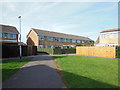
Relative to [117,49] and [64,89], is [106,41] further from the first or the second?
[64,89]

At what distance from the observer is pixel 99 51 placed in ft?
80.7

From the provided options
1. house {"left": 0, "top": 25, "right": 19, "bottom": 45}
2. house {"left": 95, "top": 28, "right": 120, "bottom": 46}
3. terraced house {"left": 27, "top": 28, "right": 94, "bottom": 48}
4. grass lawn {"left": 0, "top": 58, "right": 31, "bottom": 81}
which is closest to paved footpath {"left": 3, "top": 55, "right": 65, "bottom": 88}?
grass lawn {"left": 0, "top": 58, "right": 31, "bottom": 81}

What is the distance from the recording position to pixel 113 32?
104ft

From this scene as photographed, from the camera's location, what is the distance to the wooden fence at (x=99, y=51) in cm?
2166

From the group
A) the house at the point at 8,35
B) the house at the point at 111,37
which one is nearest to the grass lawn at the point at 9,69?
the house at the point at 8,35

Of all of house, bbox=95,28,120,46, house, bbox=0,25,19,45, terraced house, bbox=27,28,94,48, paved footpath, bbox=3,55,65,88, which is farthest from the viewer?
terraced house, bbox=27,28,94,48

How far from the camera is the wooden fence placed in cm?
2166

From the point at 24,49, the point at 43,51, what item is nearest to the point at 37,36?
the point at 43,51

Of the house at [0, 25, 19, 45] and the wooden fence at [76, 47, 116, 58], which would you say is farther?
the house at [0, 25, 19, 45]

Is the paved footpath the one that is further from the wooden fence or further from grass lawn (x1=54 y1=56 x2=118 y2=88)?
the wooden fence

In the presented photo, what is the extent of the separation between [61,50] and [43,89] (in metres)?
30.0

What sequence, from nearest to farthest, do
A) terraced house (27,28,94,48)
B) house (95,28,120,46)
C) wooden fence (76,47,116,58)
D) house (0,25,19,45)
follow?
wooden fence (76,47,116,58) → house (95,28,120,46) → house (0,25,19,45) → terraced house (27,28,94,48)

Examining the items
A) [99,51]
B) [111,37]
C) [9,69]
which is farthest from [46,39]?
[9,69]

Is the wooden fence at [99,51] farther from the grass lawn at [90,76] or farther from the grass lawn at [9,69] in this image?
the grass lawn at [9,69]
